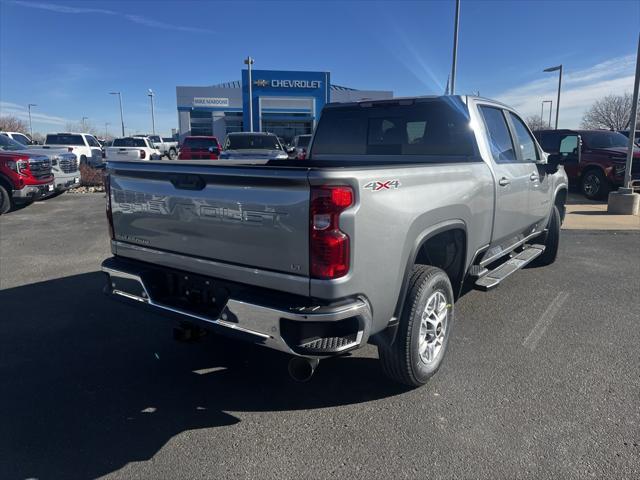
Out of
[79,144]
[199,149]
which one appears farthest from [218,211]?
[79,144]

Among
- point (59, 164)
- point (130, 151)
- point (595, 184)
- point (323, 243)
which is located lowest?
point (595, 184)

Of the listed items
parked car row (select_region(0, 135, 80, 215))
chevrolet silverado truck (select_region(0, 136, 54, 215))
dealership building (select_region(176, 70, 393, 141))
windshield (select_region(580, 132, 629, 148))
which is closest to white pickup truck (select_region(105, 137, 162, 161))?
parked car row (select_region(0, 135, 80, 215))

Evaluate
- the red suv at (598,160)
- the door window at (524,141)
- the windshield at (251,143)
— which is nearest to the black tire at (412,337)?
the door window at (524,141)

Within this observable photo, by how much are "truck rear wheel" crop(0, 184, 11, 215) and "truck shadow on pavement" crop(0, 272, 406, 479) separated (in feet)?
23.6

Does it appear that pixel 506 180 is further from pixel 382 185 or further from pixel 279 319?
pixel 279 319

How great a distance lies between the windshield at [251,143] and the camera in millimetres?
14591

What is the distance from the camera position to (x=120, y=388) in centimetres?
343

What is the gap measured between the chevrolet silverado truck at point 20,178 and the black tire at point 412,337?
1042cm

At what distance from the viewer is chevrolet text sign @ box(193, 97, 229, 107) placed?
4906 cm

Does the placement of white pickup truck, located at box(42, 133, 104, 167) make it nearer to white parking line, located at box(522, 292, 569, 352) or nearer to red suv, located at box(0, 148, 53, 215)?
red suv, located at box(0, 148, 53, 215)

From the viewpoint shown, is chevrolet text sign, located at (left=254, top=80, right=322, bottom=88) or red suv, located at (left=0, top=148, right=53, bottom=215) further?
chevrolet text sign, located at (left=254, top=80, right=322, bottom=88)

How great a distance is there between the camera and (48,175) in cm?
1160

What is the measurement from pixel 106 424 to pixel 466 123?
357cm

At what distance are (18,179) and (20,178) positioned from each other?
0.15 feet
